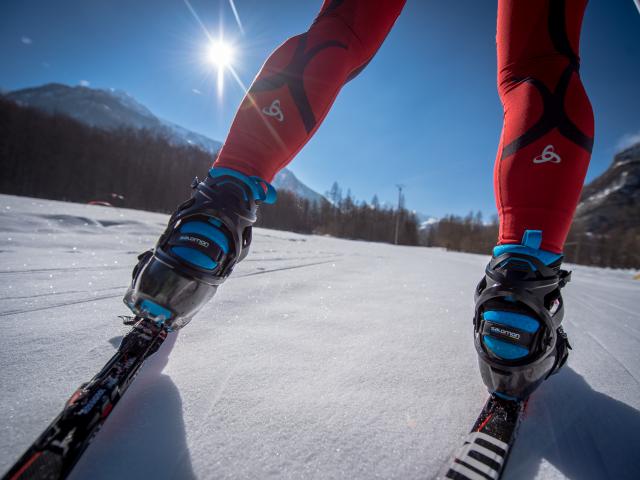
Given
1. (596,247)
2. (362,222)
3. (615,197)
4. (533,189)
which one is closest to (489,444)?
(533,189)

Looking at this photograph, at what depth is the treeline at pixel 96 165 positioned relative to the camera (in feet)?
66.4

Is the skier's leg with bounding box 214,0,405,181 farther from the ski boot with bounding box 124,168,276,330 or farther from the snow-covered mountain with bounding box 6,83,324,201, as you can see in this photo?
the snow-covered mountain with bounding box 6,83,324,201

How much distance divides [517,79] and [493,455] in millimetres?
544

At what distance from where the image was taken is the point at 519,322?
364 mm

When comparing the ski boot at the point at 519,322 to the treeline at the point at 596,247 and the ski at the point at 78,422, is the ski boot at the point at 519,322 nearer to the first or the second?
the ski at the point at 78,422

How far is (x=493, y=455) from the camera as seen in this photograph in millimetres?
292

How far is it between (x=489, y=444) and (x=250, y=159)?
47cm

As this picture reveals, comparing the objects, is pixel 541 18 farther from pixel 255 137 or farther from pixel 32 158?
pixel 32 158

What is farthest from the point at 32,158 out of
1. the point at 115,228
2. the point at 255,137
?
the point at 255,137

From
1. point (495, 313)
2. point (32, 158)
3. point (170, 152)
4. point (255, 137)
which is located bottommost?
point (495, 313)

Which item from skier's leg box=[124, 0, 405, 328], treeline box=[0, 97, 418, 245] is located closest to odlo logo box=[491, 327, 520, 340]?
skier's leg box=[124, 0, 405, 328]

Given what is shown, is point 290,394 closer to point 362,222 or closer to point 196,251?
point 196,251

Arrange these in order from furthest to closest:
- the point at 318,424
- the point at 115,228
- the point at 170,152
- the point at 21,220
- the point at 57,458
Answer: the point at 170,152 < the point at 115,228 < the point at 21,220 < the point at 318,424 < the point at 57,458

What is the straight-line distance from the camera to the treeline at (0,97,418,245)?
2025cm
